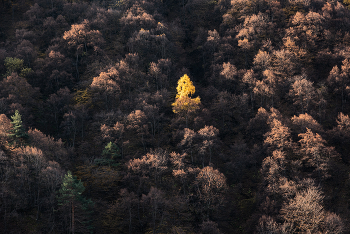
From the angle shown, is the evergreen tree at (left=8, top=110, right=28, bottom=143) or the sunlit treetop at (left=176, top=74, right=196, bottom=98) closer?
A: the evergreen tree at (left=8, top=110, right=28, bottom=143)

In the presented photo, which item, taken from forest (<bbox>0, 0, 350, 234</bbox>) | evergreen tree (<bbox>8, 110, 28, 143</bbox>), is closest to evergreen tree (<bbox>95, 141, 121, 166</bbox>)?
forest (<bbox>0, 0, 350, 234</bbox>)

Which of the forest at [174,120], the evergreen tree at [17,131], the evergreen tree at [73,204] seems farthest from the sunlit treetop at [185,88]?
the evergreen tree at [17,131]

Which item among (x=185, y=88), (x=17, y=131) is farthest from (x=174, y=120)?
(x=17, y=131)

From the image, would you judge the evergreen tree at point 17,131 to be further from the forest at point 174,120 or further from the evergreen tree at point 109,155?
the evergreen tree at point 109,155

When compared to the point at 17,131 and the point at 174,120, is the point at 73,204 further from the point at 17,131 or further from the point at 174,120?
the point at 174,120

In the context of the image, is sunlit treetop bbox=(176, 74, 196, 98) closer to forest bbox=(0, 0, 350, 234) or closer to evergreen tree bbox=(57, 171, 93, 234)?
forest bbox=(0, 0, 350, 234)

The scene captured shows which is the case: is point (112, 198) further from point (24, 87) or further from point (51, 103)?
point (24, 87)
